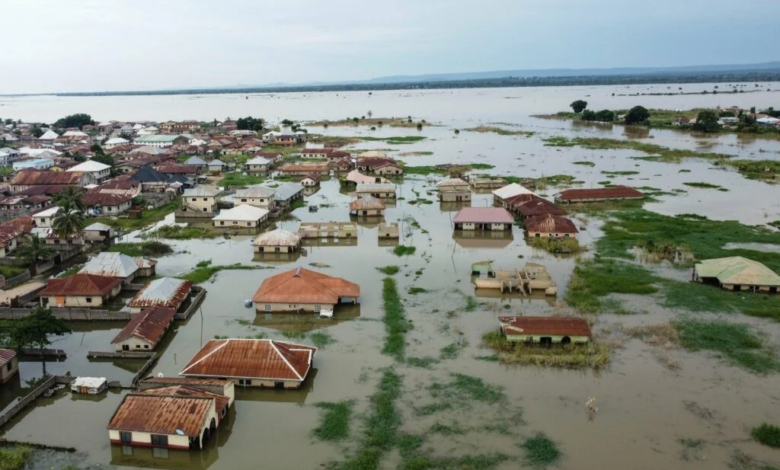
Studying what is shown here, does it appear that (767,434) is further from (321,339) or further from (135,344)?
(135,344)

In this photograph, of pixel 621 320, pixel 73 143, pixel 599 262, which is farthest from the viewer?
pixel 73 143

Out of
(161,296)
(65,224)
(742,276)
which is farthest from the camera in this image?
(65,224)

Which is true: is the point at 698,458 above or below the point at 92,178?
below

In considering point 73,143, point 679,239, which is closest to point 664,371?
point 679,239

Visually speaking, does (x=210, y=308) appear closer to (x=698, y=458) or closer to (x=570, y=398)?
(x=570, y=398)

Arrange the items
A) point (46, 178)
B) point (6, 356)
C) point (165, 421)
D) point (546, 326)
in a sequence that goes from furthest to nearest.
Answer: point (46, 178) → point (546, 326) → point (6, 356) → point (165, 421)

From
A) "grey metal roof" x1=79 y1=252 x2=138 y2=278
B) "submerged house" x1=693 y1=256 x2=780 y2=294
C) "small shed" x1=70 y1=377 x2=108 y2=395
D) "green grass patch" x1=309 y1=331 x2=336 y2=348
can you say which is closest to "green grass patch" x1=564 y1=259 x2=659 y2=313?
"submerged house" x1=693 y1=256 x2=780 y2=294

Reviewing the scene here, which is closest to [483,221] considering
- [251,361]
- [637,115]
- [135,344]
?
[251,361]
